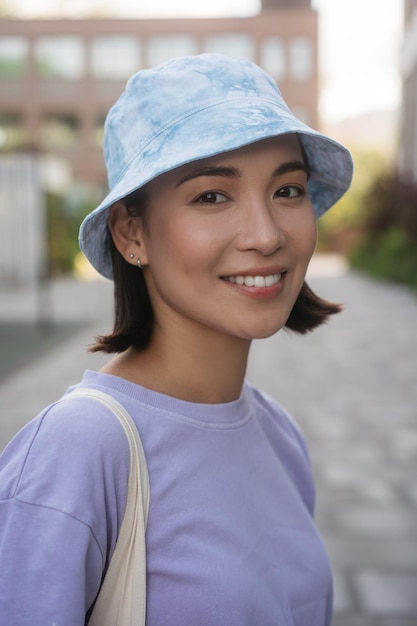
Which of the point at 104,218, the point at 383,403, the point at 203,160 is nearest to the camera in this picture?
the point at 203,160

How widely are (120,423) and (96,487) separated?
111 mm

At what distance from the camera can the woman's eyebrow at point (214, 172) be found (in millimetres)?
1300

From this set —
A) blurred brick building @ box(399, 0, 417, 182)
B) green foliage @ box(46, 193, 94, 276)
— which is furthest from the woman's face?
blurred brick building @ box(399, 0, 417, 182)

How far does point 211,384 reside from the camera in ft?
4.80

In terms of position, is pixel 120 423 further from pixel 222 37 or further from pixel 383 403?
pixel 222 37

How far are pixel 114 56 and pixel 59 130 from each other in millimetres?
4924

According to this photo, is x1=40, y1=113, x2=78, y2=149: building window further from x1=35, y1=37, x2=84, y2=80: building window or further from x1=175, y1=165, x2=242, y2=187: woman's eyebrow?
x1=175, y1=165, x2=242, y2=187: woman's eyebrow

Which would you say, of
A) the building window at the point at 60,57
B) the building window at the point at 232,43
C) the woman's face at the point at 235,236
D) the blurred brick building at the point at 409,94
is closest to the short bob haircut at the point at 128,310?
the woman's face at the point at 235,236

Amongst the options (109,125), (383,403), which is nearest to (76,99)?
(383,403)

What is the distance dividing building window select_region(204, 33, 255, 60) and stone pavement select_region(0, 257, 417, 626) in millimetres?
32823

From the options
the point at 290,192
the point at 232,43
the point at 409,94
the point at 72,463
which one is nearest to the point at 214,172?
the point at 290,192

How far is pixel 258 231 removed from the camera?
50.9 inches

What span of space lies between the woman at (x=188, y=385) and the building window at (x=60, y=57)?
45.1 meters

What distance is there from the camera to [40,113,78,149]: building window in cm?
4459
